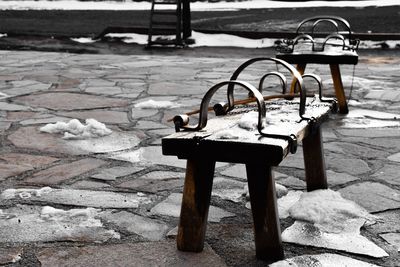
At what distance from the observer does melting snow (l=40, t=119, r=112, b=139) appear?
16.4ft

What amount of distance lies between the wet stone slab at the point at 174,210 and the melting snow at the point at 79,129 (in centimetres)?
169

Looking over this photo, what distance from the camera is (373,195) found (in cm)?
356

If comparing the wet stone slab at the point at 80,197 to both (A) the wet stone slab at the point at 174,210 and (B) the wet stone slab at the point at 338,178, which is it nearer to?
(A) the wet stone slab at the point at 174,210

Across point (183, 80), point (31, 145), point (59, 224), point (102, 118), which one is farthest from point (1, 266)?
point (183, 80)

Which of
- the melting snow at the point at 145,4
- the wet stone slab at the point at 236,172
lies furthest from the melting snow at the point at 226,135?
the melting snow at the point at 145,4

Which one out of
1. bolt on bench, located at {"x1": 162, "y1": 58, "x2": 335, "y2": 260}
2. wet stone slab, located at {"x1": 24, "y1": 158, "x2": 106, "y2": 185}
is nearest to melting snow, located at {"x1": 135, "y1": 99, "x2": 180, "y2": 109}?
wet stone slab, located at {"x1": 24, "y1": 158, "x2": 106, "y2": 185}

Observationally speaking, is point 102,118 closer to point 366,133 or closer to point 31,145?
point 31,145

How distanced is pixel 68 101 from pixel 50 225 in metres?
3.63

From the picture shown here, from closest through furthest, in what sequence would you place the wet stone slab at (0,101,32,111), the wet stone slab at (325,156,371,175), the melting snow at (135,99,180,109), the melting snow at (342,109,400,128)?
the wet stone slab at (325,156,371,175)
the melting snow at (342,109,400,128)
the wet stone slab at (0,101,32,111)
the melting snow at (135,99,180,109)

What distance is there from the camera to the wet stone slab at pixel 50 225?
2955mm

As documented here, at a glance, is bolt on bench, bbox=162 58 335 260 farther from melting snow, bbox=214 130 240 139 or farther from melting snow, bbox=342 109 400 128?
melting snow, bbox=342 109 400 128

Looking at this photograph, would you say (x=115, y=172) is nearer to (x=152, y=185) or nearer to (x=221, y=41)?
(x=152, y=185)

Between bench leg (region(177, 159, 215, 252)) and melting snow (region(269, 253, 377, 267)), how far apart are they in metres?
0.37

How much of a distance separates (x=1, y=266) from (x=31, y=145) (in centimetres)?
215
